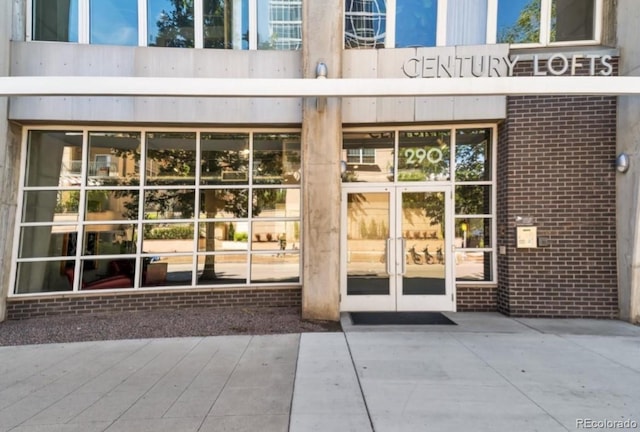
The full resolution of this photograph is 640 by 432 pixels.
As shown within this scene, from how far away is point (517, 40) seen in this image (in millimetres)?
7047

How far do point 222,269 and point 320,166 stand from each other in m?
2.91

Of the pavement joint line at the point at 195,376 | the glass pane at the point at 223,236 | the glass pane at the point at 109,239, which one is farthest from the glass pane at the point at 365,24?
the pavement joint line at the point at 195,376

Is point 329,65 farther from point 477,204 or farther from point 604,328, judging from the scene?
point 604,328

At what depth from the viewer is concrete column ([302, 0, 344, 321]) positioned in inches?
263

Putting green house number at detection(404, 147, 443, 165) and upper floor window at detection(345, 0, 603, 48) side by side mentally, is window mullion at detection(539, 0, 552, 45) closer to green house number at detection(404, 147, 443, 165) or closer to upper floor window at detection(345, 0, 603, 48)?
upper floor window at detection(345, 0, 603, 48)

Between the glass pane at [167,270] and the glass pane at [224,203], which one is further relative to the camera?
the glass pane at [224,203]

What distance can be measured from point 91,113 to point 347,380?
6438 mm

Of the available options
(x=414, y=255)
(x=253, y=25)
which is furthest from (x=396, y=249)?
(x=253, y=25)

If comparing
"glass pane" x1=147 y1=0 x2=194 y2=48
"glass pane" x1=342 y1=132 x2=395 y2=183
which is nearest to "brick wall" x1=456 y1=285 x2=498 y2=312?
"glass pane" x1=342 y1=132 x2=395 y2=183

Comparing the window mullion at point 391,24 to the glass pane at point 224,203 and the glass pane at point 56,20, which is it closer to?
the glass pane at point 224,203

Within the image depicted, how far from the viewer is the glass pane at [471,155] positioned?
7410 mm

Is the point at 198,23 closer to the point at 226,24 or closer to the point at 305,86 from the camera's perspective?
the point at 226,24

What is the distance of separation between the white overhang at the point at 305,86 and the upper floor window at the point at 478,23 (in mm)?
1974

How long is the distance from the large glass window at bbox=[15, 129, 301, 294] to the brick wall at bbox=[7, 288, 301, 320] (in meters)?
0.20
